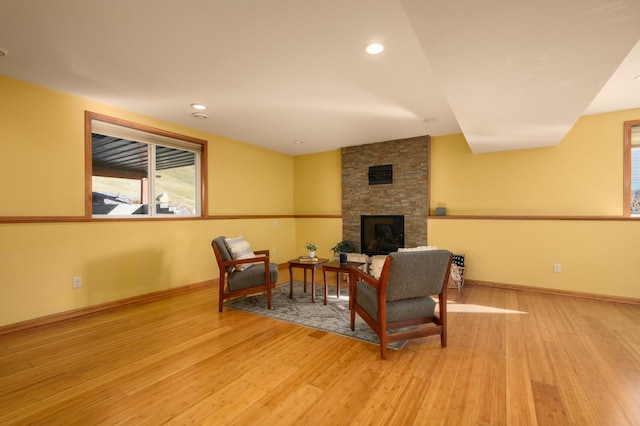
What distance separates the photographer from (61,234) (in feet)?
10.7

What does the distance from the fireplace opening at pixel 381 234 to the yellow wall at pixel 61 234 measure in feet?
10.2

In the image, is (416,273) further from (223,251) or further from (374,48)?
(223,251)

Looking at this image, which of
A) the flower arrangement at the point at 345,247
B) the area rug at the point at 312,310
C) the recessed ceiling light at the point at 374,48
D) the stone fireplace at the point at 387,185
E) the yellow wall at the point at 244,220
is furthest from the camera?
the flower arrangement at the point at 345,247

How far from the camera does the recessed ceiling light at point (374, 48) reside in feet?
7.56

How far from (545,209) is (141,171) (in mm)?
6168

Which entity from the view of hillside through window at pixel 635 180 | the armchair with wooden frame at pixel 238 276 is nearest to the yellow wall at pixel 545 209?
the view of hillside through window at pixel 635 180

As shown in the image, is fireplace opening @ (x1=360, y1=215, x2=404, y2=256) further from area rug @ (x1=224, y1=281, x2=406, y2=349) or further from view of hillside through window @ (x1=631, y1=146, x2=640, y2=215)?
view of hillside through window @ (x1=631, y1=146, x2=640, y2=215)

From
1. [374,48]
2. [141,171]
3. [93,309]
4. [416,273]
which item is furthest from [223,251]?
[374,48]

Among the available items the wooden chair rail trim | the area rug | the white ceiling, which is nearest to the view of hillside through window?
the white ceiling

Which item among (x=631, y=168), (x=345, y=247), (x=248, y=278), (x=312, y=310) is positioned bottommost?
(x=312, y=310)

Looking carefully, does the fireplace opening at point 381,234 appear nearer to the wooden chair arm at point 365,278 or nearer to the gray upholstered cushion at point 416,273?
the wooden chair arm at point 365,278

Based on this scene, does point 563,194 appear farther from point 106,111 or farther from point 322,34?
point 106,111

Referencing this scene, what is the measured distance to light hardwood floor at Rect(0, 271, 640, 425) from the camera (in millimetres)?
1719

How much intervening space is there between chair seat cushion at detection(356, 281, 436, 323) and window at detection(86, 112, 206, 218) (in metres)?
3.38
